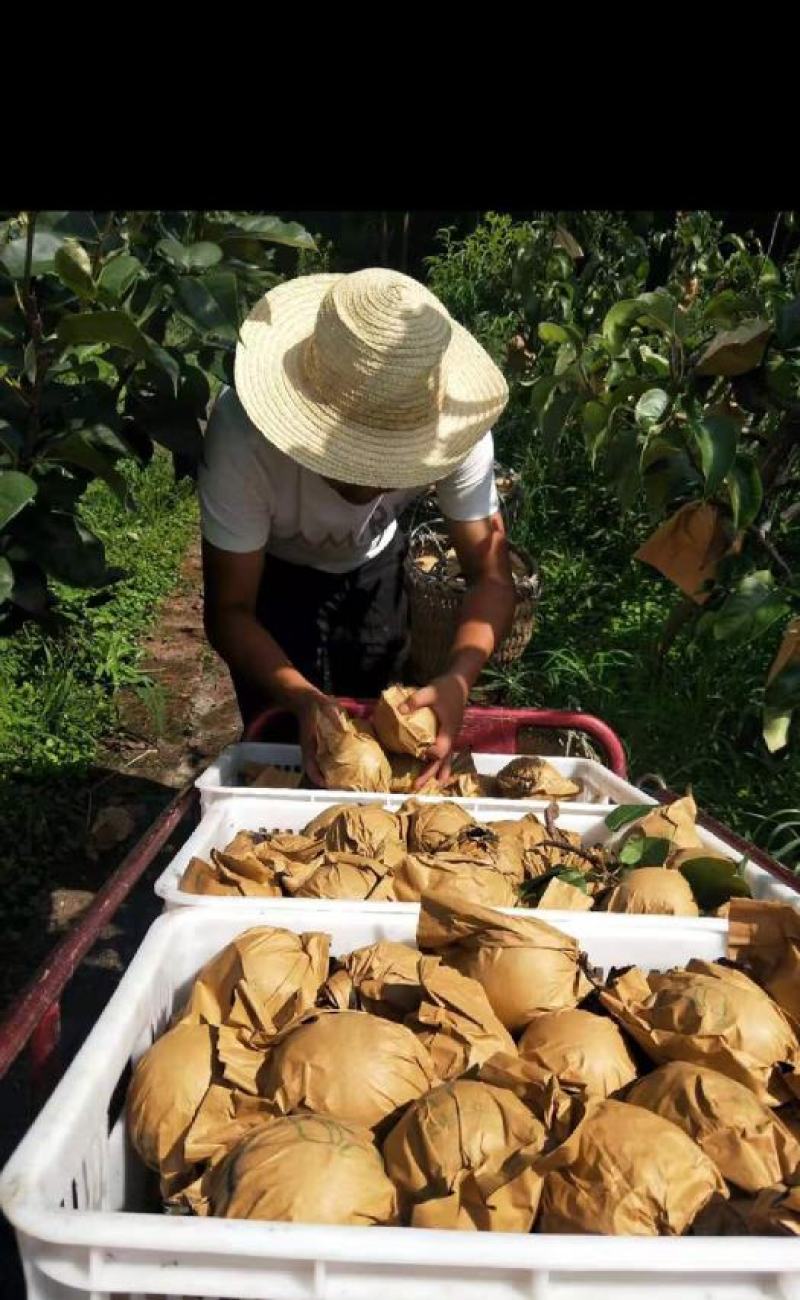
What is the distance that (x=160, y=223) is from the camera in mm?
2033

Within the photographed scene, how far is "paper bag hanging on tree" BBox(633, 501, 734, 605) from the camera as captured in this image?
2.54m

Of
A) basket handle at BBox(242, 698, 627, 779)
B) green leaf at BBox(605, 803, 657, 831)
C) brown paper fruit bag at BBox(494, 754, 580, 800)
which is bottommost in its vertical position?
basket handle at BBox(242, 698, 627, 779)

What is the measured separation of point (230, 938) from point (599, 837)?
75 cm

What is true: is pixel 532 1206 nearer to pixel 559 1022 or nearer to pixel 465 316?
pixel 559 1022

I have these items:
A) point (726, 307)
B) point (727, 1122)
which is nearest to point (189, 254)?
point (726, 307)

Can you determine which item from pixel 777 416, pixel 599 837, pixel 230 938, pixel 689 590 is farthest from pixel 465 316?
pixel 230 938

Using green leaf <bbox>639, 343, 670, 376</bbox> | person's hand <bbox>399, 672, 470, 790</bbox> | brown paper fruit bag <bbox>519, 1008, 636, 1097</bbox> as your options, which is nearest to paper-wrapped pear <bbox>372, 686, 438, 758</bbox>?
person's hand <bbox>399, 672, 470, 790</bbox>

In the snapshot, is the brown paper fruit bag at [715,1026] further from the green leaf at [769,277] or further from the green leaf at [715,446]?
the green leaf at [769,277]

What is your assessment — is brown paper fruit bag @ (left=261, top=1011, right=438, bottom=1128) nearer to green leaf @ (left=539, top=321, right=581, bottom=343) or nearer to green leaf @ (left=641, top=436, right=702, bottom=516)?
green leaf @ (left=641, top=436, right=702, bottom=516)

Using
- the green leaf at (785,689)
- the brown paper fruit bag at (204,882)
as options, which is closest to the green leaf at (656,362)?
the green leaf at (785,689)

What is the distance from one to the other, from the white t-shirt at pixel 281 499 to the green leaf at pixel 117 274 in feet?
1.51

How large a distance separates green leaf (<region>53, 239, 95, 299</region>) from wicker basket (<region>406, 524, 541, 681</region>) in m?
2.40

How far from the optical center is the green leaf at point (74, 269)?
5.90ft

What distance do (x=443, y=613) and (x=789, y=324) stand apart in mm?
2127
